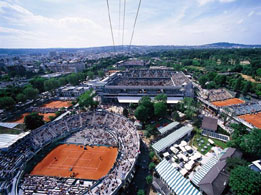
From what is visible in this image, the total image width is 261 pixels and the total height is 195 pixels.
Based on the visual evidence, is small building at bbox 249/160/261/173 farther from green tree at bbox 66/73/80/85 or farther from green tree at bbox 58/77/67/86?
green tree at bbox 66/73/80/85

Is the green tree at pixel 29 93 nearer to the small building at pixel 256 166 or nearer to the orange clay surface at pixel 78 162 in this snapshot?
the orange clay surface at pixel 78 162

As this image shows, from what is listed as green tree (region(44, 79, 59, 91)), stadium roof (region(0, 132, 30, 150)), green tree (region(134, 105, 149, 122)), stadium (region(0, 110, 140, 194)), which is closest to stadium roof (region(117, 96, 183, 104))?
stadium (region(0, 110, 140, 194))

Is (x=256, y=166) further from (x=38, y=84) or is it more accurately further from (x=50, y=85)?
(x=38, y=84)

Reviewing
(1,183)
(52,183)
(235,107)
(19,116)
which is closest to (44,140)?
(1,183)

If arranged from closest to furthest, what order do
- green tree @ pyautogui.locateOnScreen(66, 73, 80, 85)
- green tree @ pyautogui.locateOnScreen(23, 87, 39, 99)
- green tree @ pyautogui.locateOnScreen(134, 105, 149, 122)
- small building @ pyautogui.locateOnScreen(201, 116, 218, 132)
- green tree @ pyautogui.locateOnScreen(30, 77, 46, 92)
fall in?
small building @ pyautogui.locateOnScreen(201, 116, 218, 132) < green tree @ pyautogui.locateOnScreen(134, 105, 149, 122) < green tree @ pyautogui.locateOnScreen(23, 87, 39, 99) < green tree @ pyautogui.locateOnScreen(30, 77, 46, 92) < green tree @ pyautogui.locateOnScreen(66, 73, 80, 85)

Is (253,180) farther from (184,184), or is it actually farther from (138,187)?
(138,187)

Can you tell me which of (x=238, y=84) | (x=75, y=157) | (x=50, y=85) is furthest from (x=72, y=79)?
(x=238, y=84)
